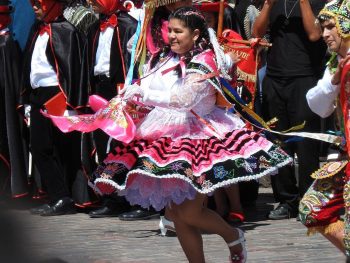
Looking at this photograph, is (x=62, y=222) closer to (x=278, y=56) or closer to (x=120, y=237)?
(x=120, y=237)

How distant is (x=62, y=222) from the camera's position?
816 centimetres

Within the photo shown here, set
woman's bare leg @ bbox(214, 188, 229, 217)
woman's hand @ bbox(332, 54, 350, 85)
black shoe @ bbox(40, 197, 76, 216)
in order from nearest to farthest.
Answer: woman's hand @ bbox(332, 54, 350, 85), woman's bare leg @ bbox(214, 188, 229, 217), black shoe @ bbox(40, 197, 76, 216)

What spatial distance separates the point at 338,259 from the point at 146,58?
201 cm

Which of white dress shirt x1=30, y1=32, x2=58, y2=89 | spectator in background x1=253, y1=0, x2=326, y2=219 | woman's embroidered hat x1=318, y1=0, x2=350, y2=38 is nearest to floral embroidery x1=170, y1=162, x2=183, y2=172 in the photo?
woman's embroidered hat x1=318, y1=0, x2=350, y2=38

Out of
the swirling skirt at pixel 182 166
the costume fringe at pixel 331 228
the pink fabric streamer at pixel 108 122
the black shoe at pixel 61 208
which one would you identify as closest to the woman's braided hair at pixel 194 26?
the pink fabric streamer at pixel 108 122

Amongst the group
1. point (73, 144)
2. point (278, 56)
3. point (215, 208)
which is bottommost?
point (215, 208)

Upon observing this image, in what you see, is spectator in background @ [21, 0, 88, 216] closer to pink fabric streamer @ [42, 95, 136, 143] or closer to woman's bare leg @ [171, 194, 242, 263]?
pink fabric streamer @ [42, 95, 136, 143]

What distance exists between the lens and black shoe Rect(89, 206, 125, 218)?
8438mm

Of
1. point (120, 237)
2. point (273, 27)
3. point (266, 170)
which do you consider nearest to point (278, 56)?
point (273, 27)

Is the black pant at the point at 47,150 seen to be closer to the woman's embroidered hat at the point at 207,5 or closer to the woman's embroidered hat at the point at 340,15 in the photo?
the woman's embroidered hat at the point at 207,5

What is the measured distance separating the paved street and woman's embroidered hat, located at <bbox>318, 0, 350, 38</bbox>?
2024mm

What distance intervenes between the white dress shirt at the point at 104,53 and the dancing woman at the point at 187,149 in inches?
106

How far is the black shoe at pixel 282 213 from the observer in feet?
26.2

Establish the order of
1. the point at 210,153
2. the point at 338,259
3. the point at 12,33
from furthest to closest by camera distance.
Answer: the point at 12,33 → the point at 338,259 → the point at 210,153
